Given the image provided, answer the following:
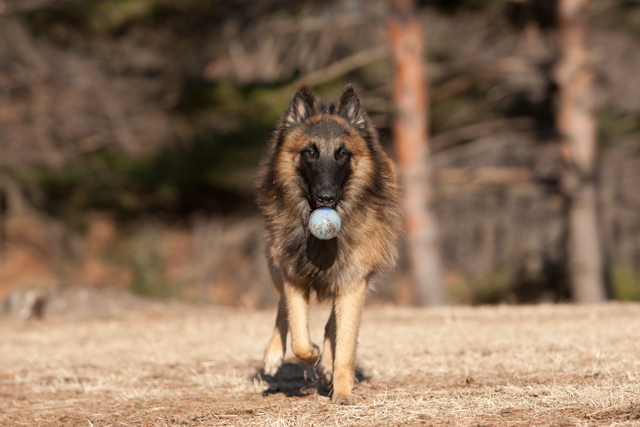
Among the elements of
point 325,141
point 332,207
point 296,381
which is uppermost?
point 325,141

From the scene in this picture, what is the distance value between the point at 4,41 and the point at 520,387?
57.6 feet

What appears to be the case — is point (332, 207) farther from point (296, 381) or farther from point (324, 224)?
point (296, 381)

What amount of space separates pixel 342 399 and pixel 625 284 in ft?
44.1

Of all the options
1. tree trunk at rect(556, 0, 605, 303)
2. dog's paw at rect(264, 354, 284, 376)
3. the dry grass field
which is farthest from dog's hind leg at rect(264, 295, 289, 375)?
tree trunk at rect(556, 0, 605, 303)

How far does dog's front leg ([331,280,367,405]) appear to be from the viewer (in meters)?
4.81

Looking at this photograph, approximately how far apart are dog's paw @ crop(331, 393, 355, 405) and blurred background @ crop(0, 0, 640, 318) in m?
9.26

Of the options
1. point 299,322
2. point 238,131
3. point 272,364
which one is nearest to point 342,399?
point 299,322

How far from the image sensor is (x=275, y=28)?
1540 centimetres

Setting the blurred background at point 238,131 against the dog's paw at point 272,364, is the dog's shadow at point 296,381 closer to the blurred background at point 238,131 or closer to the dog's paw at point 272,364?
the dog's paw at point 272,364

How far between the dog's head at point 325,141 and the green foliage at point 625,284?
1215 cm

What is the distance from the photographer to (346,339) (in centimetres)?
493

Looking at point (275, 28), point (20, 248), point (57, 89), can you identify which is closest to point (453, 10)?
point (275, 28)

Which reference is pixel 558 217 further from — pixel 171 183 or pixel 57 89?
pixel 57 89

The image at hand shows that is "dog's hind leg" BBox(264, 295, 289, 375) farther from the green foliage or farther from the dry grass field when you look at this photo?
the green foliage
